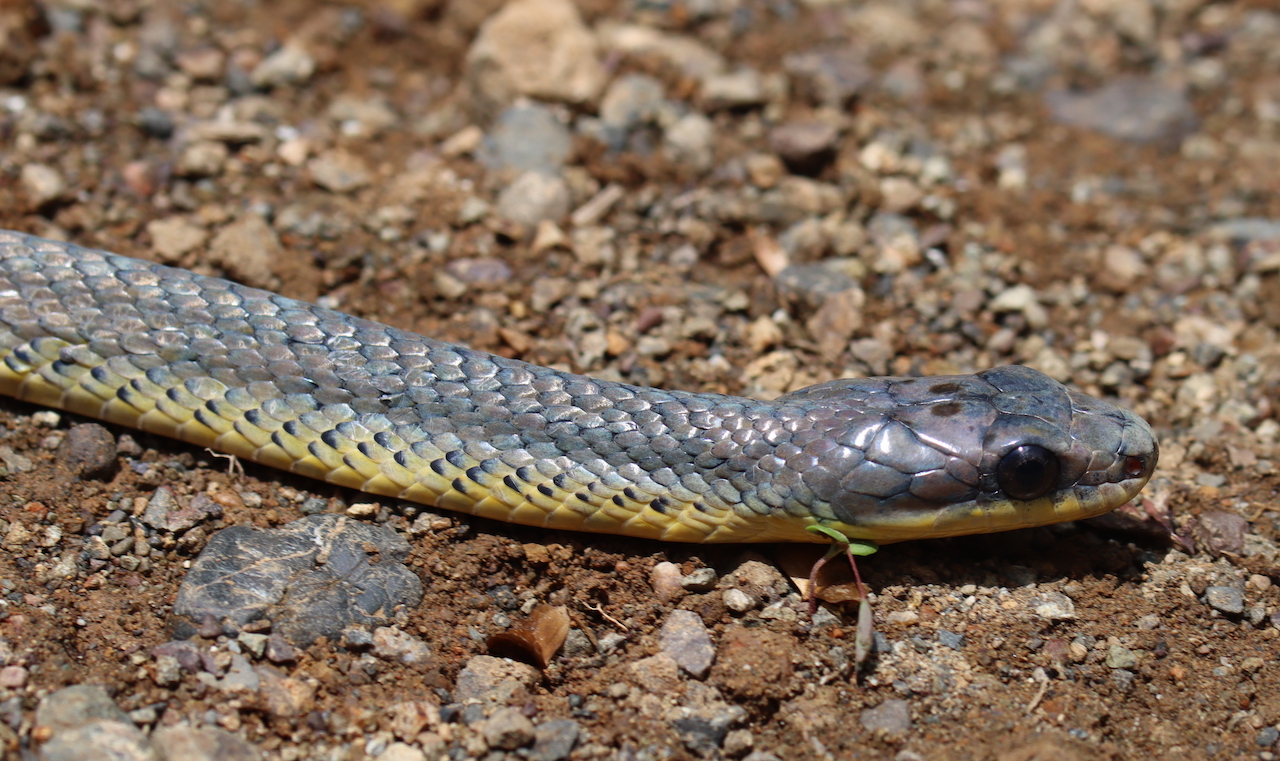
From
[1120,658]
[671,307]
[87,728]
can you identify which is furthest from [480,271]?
[1120,658]

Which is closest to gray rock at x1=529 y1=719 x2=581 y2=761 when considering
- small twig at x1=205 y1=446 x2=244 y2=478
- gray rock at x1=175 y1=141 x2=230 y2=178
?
small twig at x1=205 y1=446 x2=244 y2=478

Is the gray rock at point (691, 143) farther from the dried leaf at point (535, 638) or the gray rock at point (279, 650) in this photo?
the gray rock at point (279, 650)

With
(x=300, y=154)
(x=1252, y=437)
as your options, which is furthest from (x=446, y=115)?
(x=1252, y=437)

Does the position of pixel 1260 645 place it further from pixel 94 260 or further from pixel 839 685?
pixel 94 260

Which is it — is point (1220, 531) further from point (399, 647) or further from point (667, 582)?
point (399, 647)

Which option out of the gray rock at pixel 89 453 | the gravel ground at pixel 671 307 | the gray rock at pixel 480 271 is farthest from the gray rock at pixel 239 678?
the gray rock at pixel 480 271

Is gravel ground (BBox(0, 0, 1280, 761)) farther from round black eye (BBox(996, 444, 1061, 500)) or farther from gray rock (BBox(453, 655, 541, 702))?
round black eye (BBox(996, 444, 1061, 500))
